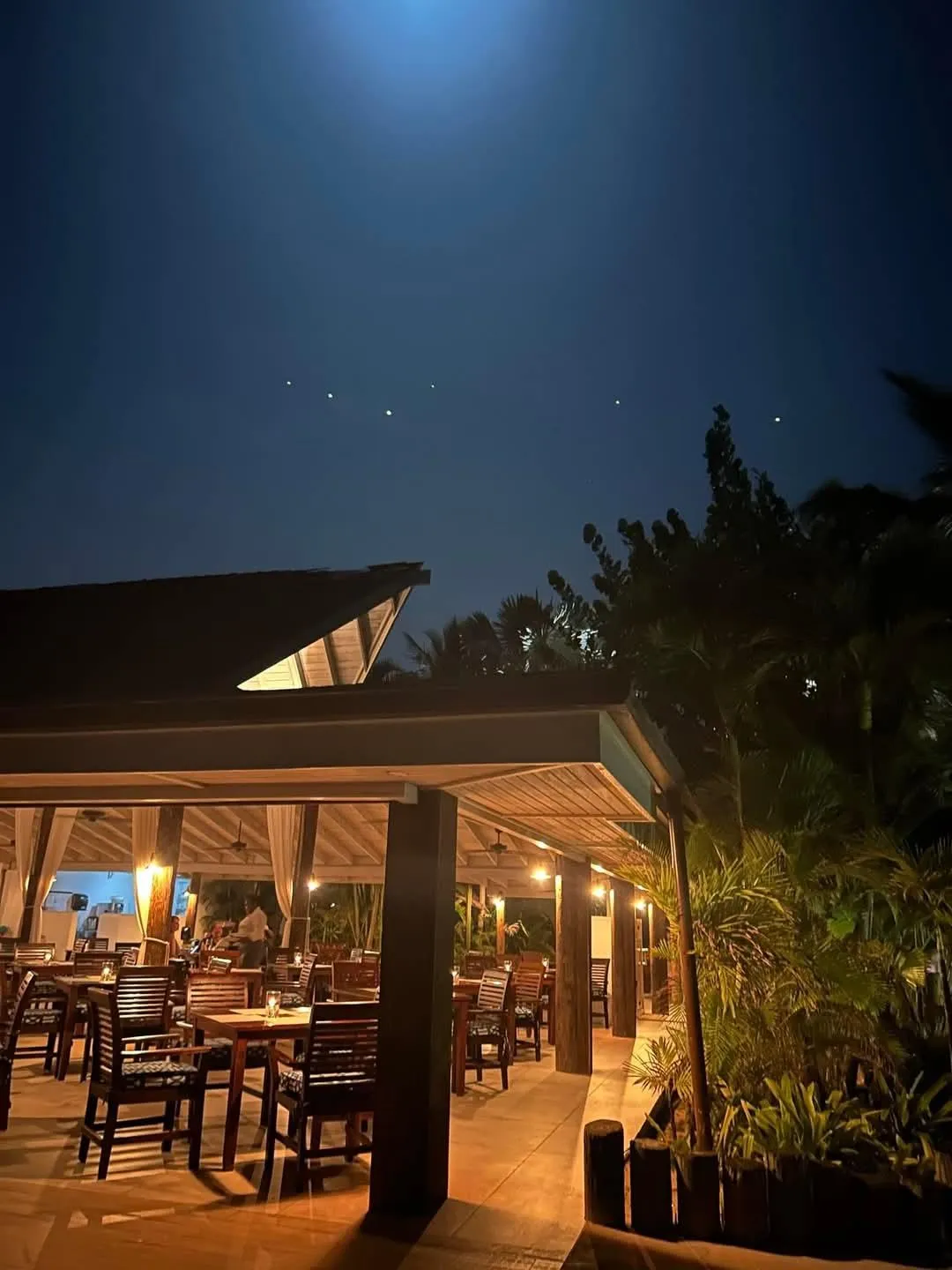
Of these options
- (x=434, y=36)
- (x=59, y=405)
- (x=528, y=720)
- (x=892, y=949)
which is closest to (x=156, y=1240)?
(x=528, y=720)

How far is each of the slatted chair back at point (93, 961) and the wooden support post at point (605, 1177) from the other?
5.89 meters

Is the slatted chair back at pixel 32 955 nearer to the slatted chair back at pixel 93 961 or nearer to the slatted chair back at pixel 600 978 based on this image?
the slatted chair back at pixel 93 961

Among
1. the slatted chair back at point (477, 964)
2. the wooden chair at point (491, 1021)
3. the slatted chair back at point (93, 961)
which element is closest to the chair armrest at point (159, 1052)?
the wooden chair at point (491, 1021)

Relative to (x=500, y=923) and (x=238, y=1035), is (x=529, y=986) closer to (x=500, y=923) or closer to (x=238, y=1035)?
(x=500, y=923)

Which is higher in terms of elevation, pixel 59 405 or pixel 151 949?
pixel 59 405

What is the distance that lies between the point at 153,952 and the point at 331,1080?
5.70 metres

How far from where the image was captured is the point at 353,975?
8617mm

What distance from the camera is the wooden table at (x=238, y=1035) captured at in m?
5.48

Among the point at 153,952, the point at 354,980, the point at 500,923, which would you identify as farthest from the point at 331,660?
the point at 500,923

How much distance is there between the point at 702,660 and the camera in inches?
309

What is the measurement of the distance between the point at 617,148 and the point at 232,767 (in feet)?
145

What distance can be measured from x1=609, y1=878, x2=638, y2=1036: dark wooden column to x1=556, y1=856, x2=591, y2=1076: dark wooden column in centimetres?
226

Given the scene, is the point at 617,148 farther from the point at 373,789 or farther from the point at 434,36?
the point at 373,789

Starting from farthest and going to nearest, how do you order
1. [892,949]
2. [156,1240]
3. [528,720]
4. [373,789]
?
[892,949], [373,789], [156,1240], [528,720]
